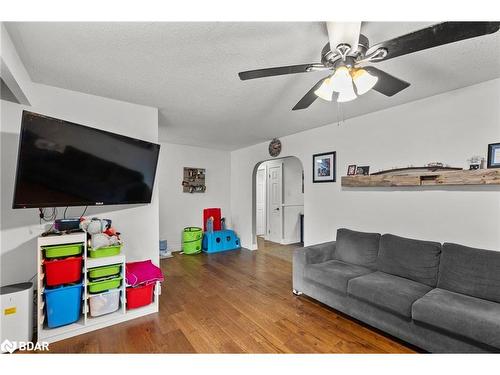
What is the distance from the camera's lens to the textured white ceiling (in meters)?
1.48

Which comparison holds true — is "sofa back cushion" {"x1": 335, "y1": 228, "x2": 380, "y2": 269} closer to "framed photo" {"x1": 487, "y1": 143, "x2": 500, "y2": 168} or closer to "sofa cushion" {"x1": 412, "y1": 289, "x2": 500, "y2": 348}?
"sofa cushion" {"x1": 412, "y1": 289, "x2": 500, "y2": 348}

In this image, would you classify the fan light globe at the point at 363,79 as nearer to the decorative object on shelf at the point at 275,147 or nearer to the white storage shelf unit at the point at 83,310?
the white storage shelf unit at the point at 83,310

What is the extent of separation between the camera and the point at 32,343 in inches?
75.0

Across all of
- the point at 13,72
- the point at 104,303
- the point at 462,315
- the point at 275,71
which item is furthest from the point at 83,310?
the point at 462,315

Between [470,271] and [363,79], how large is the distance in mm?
1943

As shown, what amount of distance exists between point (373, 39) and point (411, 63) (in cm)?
57

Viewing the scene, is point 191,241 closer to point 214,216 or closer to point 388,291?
point 214,216

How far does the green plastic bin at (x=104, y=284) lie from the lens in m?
2.15

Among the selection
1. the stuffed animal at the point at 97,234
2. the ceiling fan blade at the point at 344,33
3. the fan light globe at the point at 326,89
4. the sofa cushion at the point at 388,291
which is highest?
the ceiling fan blade at the point at 344,33

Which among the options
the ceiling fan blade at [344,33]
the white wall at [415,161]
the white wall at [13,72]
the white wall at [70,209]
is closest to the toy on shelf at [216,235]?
the white wall at [415,161]

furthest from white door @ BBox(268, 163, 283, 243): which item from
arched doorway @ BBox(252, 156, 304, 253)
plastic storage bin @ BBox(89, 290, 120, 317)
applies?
plastic storage bin @ BBox(89, 290, 120, 317)

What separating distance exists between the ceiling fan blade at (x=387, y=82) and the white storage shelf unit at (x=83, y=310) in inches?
106
